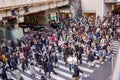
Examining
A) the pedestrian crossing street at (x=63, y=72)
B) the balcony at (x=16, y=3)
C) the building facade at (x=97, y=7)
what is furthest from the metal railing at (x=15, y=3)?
the building facade at (x=97, y=7)

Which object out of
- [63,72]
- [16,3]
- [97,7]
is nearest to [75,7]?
[97,7]

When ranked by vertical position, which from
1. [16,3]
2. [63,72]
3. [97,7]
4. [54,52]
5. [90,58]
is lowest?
[63,72]

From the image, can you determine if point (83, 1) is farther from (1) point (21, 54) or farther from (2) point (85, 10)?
(1) point (21, 54)

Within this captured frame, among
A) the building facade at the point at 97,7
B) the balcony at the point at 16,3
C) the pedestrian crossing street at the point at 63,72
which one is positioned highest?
the balcony at the point at 16,3

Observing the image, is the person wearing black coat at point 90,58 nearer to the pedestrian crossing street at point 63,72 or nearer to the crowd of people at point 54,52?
the crowd of people at point 54,52

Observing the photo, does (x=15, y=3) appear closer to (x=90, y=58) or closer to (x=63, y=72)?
(x=63, y=72)

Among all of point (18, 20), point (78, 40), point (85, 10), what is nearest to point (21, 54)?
point (78, 40)

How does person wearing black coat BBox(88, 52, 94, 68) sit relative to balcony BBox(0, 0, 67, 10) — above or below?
below

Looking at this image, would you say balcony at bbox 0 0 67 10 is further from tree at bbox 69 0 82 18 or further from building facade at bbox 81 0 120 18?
building facade at bbox 81 0 120 18

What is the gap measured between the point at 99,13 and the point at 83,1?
3.66 meters

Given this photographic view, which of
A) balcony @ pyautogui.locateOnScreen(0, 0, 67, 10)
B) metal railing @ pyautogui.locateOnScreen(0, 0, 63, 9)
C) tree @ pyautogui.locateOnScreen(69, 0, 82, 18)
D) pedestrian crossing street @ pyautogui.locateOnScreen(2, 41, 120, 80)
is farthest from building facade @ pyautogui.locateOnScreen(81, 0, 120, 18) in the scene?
pedestrian crossing street @ pyautogui.locateOnScreen(2, 41, 120, 80)

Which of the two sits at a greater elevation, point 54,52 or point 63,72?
point 54,52

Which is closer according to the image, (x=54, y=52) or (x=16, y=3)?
(x=54, y=52)

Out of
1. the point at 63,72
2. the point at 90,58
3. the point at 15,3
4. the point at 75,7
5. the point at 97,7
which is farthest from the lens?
the point at 75,7
